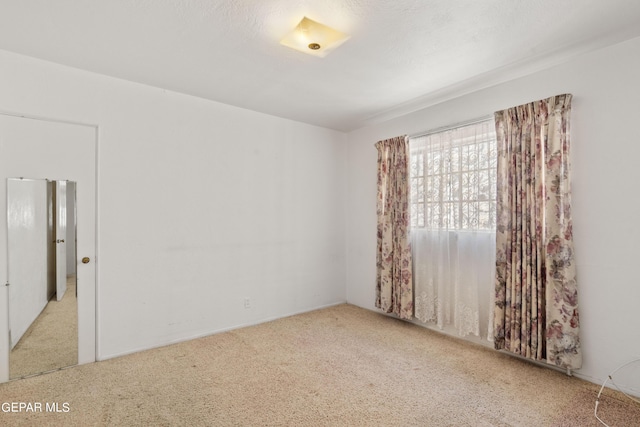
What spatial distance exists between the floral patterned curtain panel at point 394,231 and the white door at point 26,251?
11.1ft

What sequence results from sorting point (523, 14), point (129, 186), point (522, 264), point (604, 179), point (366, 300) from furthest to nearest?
1. point (366, 300)
2. point (129, 186)
3. point (522, 264)
4. point (604, 179)
5. point (523, 14)

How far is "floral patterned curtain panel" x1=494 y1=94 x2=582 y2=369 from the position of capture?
2.55 metres

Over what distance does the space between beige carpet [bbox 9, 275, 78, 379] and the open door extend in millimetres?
50

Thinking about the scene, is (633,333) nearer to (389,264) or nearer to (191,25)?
(389,264)

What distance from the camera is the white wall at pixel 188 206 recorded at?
2906 mm

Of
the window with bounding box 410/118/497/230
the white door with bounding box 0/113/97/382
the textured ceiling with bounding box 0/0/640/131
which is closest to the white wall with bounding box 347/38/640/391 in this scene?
the textured ceiling with bounding box 0/0/640/131

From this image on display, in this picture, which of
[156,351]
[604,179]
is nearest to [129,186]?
[156,351]

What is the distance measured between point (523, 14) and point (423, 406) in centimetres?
263

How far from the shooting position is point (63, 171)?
274 centimetres

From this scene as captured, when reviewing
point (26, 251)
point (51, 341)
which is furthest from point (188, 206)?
point (51, 341)

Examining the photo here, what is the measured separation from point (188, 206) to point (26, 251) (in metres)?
1.31

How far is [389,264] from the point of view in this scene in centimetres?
401

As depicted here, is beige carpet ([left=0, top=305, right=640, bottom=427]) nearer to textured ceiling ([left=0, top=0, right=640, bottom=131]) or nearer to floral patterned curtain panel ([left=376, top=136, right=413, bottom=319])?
floral patterned curtain panel ([left=376, top=136, right=413, bottom=319])

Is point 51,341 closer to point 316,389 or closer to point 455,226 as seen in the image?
point 316,389
